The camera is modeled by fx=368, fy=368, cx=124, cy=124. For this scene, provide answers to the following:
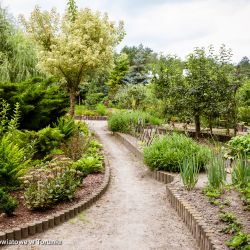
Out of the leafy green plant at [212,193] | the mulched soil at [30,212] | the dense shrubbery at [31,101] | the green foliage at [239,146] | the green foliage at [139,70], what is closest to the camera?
the mulched soil at [30,212]

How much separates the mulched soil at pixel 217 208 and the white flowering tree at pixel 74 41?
9.07 metres

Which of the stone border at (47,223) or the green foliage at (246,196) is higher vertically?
the green foliage at (246,196)

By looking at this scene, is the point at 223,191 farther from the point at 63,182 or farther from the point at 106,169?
the point at 106,169

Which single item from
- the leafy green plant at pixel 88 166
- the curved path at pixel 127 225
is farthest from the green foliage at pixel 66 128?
the curved path at pixel 127 225

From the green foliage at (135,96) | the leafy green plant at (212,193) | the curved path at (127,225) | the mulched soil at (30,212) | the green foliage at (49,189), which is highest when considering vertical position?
the green foliage at (135,96)

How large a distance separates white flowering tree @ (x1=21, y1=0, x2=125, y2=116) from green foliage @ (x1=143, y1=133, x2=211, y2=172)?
261 inches

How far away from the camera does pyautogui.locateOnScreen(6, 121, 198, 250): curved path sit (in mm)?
4766

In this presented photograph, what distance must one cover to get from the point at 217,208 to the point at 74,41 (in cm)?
1053

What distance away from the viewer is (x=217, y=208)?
17.9 ft

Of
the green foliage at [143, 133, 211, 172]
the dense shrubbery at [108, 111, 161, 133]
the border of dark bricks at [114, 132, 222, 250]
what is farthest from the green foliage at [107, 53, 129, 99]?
the border of dark bricks at [114, 132, 222, 250]

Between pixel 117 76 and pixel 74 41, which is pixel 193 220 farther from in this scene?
pixel 117 76

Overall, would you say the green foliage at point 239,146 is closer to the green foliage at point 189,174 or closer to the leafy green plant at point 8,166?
the green foliage at point 189,174

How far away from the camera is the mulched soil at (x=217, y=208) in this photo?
4603 millimetres

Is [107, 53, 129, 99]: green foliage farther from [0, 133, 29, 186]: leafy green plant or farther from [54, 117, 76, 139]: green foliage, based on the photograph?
[0, 133, 29, 186]: leafy green plant
